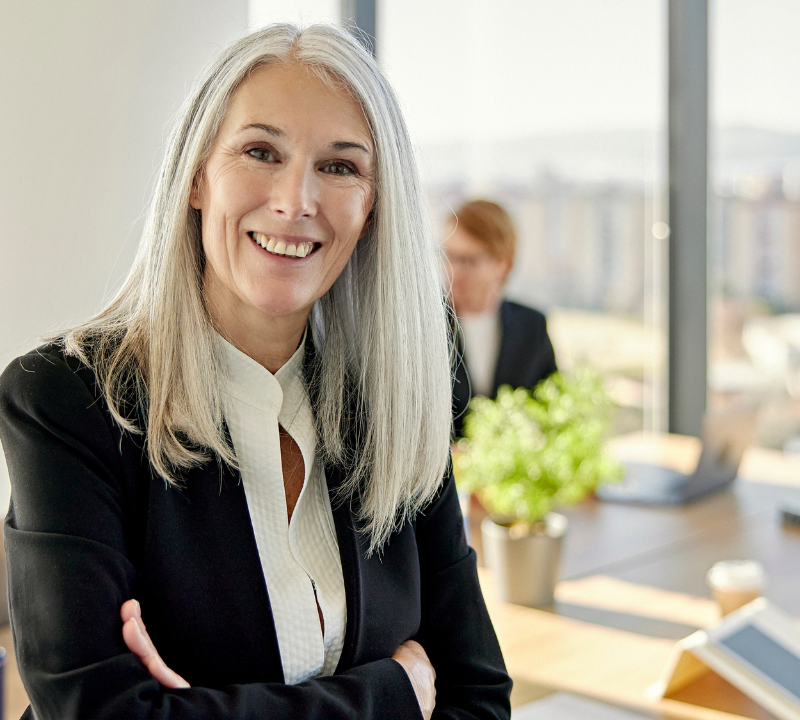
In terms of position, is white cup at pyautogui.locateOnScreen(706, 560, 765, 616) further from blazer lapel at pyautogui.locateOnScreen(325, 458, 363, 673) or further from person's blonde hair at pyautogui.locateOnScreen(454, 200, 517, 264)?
person's blonde hair at pyautogui.locateOnScreen(454, 200, 517, 264)

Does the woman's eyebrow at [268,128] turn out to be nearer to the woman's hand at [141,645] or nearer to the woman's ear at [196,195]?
the woman's ear at [196,195]

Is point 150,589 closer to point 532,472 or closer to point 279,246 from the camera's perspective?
point 279,246

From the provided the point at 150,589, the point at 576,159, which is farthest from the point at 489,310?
the point at 150,589

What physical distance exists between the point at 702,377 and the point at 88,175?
11.0 ft

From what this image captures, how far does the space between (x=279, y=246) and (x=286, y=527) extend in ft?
1.26

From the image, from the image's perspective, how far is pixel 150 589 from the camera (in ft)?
3.57

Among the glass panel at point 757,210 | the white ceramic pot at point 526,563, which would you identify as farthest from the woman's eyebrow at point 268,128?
the glass panel at point 757,210

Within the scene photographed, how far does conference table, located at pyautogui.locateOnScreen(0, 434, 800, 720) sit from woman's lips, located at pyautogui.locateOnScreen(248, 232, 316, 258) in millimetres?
889

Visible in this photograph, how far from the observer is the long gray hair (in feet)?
3.83

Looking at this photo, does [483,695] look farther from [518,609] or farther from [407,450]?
[518,609]

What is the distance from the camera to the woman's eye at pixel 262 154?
1166 mm

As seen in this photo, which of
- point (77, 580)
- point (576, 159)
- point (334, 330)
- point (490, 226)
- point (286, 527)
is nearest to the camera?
point (77, 580)

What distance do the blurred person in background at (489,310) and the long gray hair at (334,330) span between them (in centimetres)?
190

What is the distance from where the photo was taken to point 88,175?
2.07m
